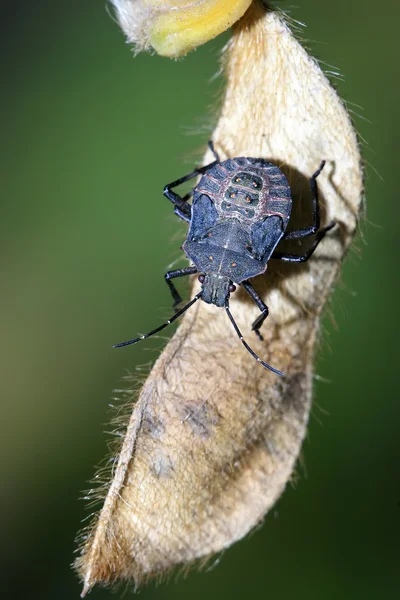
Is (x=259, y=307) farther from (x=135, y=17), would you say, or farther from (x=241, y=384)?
(x=135, y=17)

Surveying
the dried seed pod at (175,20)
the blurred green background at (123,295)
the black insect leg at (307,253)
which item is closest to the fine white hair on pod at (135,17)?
the dried seed pod at (175,20)

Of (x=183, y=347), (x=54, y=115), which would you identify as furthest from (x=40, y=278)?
(x=183, y=347)

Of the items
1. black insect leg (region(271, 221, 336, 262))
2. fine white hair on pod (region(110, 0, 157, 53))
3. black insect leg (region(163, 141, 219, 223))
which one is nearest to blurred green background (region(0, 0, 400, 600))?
black insect leg (region(163, 141, 219, 223))

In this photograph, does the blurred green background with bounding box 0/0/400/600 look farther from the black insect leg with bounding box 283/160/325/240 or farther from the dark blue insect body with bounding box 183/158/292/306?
the black insect leg with bounding box 283/160/325/240

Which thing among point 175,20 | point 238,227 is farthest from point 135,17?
point 238,227

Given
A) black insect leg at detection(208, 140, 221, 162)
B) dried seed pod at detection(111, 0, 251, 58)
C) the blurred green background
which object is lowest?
the blurred green background

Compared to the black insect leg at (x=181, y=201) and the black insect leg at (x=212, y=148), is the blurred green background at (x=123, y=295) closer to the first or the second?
the black insect leg at (x=181, y=201)

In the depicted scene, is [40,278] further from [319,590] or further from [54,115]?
[319,590]
